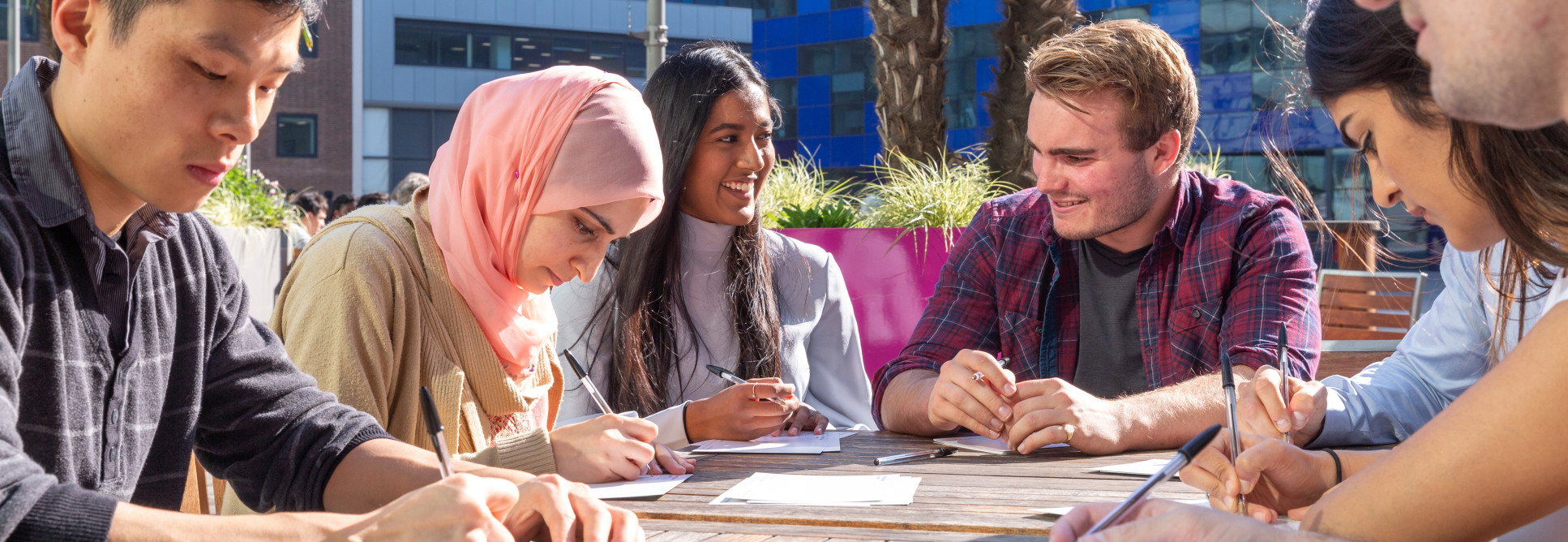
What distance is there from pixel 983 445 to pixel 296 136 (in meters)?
30.8

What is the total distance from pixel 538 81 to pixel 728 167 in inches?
36.9

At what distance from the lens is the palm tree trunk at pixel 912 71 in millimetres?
7371

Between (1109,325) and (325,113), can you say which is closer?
(1109,325)

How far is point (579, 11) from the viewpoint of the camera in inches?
1287

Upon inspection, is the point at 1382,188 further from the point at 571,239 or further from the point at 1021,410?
the point at 571,239

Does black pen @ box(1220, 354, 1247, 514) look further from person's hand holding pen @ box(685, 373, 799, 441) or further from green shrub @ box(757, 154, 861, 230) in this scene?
green shrub @ box(757, 154, 861, 230)

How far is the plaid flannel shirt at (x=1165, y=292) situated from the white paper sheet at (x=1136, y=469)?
0.69m

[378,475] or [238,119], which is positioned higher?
[238,119]

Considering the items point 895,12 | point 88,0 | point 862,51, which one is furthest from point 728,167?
point 862,51

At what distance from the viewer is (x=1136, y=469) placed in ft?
7.04

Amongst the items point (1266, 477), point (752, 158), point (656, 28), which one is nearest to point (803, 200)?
point (656, 28)

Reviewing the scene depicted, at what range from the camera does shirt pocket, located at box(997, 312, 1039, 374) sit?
10.6 feet

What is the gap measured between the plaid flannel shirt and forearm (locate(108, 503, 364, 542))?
1.96 metres

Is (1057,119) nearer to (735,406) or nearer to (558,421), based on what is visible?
(735,406)
